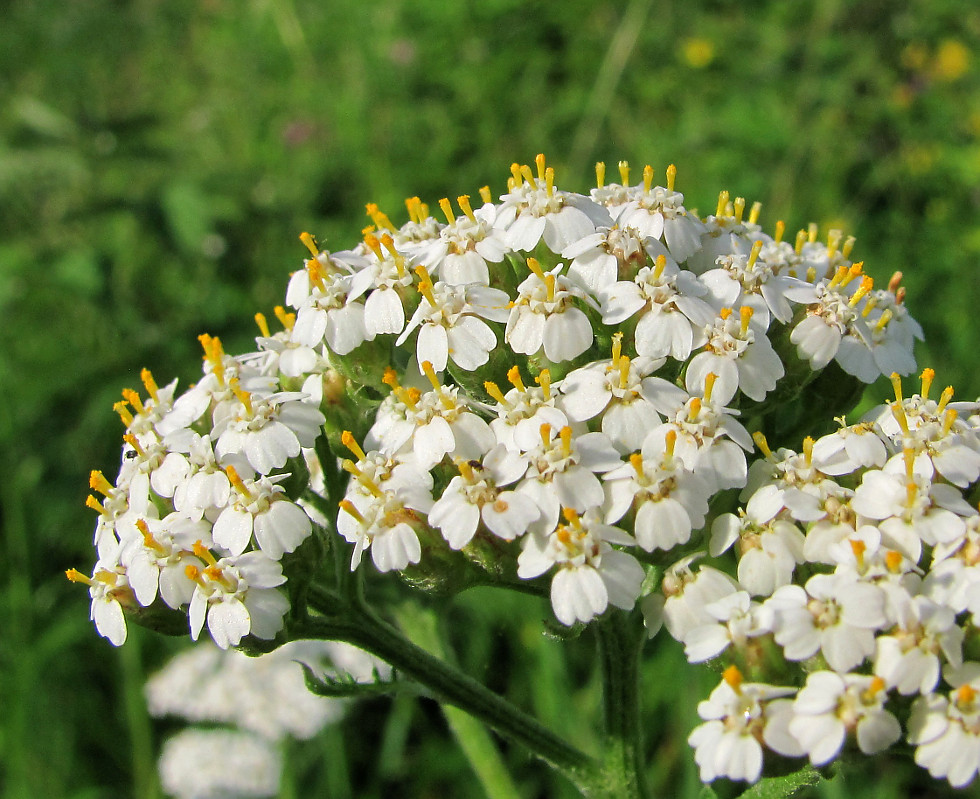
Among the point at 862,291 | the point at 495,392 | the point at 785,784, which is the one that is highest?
the point at 862,291

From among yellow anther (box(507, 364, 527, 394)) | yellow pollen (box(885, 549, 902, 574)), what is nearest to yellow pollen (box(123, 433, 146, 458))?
yellow anther (box(507, 364, 527, 394))

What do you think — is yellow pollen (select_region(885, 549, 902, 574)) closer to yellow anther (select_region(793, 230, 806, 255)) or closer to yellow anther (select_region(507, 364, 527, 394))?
yellow anther (select_region(507, 364, 527, 394))

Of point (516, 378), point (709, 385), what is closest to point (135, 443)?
point (516, 378)

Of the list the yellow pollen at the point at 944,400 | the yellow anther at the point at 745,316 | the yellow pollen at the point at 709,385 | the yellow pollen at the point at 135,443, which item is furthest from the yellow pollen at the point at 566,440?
the yellow pollen at the point at 135,443

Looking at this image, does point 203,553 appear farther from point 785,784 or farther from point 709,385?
point 785,784

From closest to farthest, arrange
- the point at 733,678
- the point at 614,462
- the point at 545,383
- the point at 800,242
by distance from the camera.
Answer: the point at 733,678
the point at 614,462
the point at 545,383
the point at 800,242

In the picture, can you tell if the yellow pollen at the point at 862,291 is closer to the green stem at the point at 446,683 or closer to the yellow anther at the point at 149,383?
the green stem at the point at 446,683
